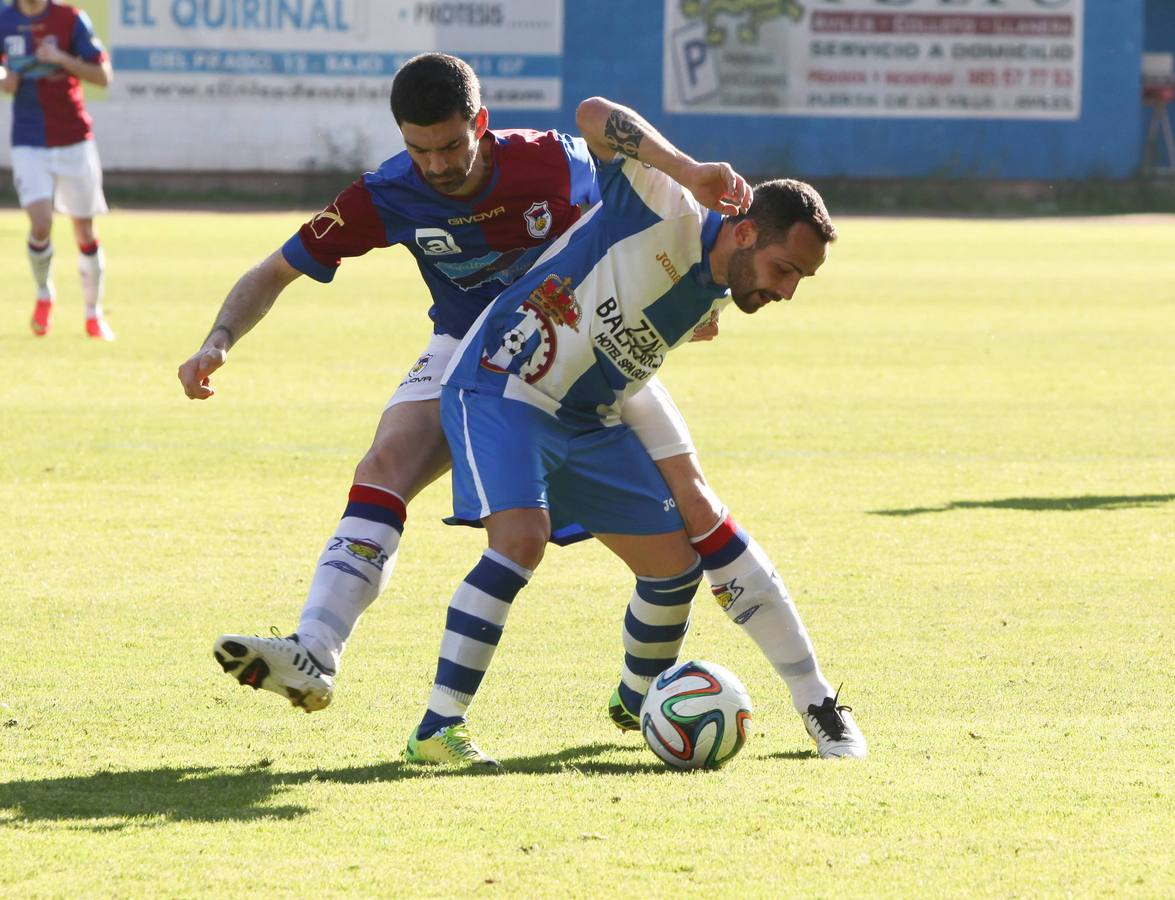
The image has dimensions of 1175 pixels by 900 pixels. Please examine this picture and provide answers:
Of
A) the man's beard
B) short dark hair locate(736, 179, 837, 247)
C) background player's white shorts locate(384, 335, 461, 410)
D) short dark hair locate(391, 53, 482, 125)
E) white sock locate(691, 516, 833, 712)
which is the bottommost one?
white sock locate(691, 516, 833, 712)

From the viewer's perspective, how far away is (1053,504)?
9359 millimetres

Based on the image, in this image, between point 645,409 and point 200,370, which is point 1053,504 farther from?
point 200,370

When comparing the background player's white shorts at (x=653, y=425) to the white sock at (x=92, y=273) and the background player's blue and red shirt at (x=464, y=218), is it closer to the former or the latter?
the background player's blue and red shirt at (x=464, y=218)

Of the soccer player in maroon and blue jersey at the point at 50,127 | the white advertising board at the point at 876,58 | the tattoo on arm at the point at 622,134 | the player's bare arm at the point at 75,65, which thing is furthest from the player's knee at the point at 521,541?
the white advertising board at the point at 876,58

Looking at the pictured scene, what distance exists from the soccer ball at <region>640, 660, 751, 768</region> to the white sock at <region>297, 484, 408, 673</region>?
2.65ft

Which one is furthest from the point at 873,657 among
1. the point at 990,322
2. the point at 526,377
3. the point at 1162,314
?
the point at 1162,314

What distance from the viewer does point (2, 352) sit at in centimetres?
1496

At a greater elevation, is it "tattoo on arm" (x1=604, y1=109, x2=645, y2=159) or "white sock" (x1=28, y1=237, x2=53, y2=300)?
"tattoo on arm" (x1=604, y1=109, x2=645, y2=159)

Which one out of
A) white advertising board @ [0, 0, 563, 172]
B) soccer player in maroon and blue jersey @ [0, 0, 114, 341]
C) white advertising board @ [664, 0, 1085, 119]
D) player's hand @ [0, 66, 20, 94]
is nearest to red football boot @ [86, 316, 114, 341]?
soccer player in maroon and blue jersey @ [0, 0, 114, 341]

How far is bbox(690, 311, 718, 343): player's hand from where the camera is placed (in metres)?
5.36

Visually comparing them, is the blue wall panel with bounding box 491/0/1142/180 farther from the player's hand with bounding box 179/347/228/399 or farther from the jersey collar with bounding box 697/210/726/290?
the jersey collar with bounding box 697/210/726/290

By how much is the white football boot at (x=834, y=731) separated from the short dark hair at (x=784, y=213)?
127cm

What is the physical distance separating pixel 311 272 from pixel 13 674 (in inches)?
59.9

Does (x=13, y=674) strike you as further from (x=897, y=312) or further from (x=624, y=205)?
(x=897, y=312)
